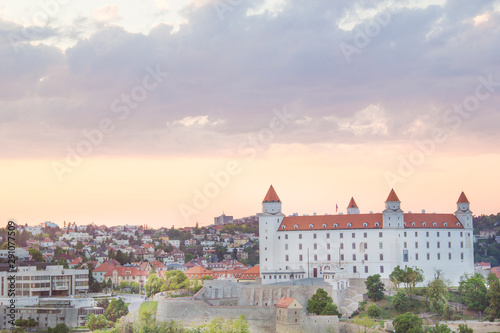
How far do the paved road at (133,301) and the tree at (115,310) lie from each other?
869 millimetres

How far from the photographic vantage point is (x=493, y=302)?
72375mm

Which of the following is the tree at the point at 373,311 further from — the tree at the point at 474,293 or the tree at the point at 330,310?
the tree at the point at 474,293

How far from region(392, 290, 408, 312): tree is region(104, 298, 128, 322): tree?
26881 millimetres

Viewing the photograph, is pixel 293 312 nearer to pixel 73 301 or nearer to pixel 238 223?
pixel 73 301

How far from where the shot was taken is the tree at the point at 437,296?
236ft

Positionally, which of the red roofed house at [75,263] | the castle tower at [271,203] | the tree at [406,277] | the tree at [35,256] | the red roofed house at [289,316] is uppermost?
the castle tower at [271,203]

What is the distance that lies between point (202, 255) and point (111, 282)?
139 ft

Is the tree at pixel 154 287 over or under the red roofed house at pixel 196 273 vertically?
under

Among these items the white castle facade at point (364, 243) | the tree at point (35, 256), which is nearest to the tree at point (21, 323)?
the white castle facade at point (364, 243)

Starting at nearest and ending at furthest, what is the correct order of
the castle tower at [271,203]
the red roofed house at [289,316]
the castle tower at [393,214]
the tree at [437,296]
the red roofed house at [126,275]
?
the red roofed house at [289,316], the tree at [437,296], the castle tower at [393,214], the castle tower at [271,203], the red roofed house at [126,275]

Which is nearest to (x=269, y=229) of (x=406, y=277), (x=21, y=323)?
(x=406, y=277)

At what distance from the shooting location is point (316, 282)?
7781cm

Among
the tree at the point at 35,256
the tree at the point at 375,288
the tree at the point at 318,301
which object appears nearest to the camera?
the tree at the point at 318,301

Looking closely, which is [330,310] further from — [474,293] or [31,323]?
[31,323]
